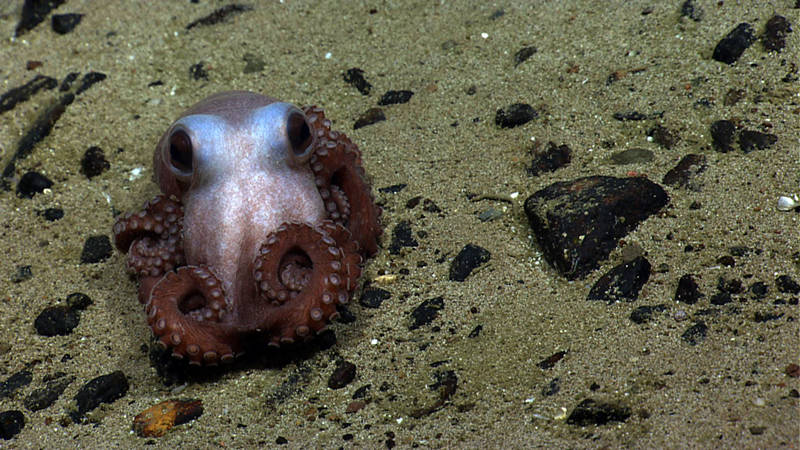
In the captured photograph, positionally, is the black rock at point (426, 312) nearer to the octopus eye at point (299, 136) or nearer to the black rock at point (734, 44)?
the octopus eye at point (299, 136)

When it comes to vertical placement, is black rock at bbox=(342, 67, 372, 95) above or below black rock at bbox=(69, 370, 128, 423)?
above

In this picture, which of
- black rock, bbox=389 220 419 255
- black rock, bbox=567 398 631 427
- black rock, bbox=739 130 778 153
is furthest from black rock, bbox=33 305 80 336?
black rock, bbox=739 130 778 153

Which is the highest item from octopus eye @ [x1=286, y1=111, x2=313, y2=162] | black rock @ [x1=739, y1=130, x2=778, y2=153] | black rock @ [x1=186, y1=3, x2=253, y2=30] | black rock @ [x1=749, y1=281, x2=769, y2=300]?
octopus eye @ [x1=286, y1=111, x2=313, y2=162]

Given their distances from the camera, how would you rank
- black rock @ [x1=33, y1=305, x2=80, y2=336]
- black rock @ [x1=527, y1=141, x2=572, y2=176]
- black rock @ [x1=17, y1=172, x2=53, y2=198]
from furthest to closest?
black rock @ [x1=17, y1=172, x2=53, y2=198] → black rock @ [x1=527, y1=141, x2=572, y2=176] → black rock @ [x1=33, y1=305, x2=80, y2=336]

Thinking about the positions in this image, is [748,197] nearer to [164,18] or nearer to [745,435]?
[745,435]

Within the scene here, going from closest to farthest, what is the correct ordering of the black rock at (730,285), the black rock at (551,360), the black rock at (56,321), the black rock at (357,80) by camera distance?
the black rock at (551,360) → the black rock at (730,285) → the black rock at (56,321) → the black rock at (357,80)

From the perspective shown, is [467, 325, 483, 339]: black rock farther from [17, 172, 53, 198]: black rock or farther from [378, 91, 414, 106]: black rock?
[17, 172, 53, 198]: black rock

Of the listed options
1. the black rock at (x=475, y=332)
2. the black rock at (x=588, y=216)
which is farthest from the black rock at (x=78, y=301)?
the black rock at (x=588, y=216)
